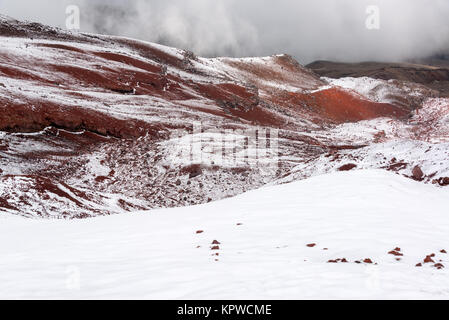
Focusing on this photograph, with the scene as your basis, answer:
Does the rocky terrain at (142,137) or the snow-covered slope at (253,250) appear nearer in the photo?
the snow-covered slope at (253,250)

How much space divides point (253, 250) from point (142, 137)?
1177 inches

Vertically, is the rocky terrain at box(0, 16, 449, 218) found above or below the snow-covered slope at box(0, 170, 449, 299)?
above

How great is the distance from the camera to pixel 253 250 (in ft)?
22.7

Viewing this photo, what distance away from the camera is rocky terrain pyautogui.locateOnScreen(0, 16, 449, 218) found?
62.1ft

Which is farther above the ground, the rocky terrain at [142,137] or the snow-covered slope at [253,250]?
the rocky terrain at [142,137]

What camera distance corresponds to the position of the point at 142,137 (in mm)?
35250

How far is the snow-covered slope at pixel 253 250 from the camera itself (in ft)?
15.3

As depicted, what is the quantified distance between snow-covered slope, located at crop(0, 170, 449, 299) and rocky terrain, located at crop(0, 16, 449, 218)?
17.4ft

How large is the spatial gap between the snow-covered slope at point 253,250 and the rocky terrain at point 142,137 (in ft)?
17.4

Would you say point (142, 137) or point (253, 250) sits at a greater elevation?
point (142, 137)

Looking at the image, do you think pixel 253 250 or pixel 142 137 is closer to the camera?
pixel 253 250

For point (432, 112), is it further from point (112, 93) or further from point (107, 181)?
point (107, 181)

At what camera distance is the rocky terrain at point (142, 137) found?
746 inches
